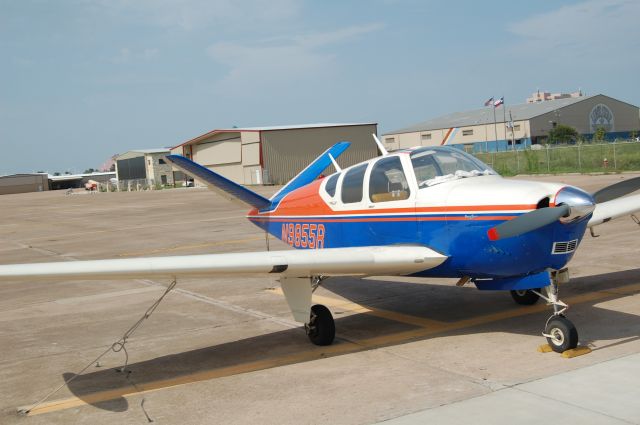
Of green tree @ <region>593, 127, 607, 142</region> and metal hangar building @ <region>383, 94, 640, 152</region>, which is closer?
green tree @ <region>593, 127, 607, 142</region>

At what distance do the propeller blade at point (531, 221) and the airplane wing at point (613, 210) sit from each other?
3005 millimetres

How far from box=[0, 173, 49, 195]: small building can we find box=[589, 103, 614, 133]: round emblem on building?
89805mm

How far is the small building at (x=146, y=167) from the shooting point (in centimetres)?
8850

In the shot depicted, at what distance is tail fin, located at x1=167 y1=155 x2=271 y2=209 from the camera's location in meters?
8.77

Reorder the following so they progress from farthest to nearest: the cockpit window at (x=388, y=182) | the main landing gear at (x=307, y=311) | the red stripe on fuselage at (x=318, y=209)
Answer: the cockpit window at (x=388, y=182) → the main landing gear at (x=307, y=311) → the red stripe on fuselage at (x=318, y=209)

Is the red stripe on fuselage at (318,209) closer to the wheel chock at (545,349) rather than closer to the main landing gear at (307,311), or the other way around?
the main landing gear at (307,311)

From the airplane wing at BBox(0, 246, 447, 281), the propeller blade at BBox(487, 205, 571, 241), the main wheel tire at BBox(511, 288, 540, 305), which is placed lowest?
the main wheel tire at BBox(511, 288, 540, 305)

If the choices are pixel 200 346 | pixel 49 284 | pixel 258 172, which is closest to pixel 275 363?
pixel 200 346

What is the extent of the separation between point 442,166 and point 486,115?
86.1 metres

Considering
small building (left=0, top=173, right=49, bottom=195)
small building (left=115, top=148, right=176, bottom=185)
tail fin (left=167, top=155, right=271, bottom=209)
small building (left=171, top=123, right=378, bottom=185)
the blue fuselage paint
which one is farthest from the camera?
small building (left=0, top=173, right=49, bottom=195)

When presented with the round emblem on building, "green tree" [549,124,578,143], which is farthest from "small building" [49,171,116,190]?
the round emblem on building

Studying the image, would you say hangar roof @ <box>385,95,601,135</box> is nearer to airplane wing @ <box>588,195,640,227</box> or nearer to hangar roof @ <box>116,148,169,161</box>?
hangar roof @ <box>116,148,169,161</box>

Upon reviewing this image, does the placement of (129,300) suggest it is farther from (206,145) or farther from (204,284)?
(206,145)

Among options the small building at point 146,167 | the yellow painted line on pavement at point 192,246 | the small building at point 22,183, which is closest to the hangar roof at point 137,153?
the small building at point 146,167
